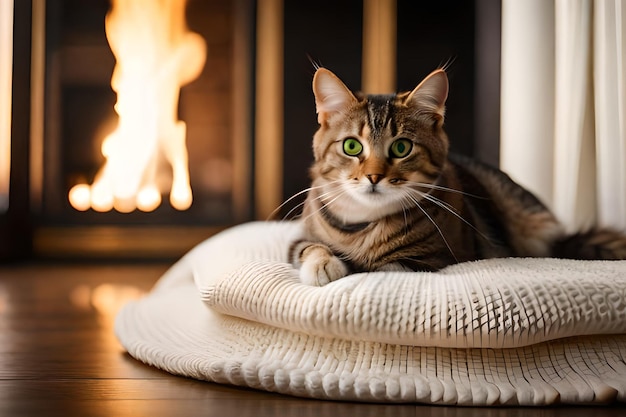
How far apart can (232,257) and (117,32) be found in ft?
6.00

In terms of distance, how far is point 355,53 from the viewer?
2.66 m

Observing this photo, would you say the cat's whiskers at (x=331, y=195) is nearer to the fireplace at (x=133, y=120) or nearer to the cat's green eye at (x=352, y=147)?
the cat's green eye at (x=352, y=147)

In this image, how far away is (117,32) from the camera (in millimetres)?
2662

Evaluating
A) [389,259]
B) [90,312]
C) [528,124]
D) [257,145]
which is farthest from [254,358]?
[257,145]

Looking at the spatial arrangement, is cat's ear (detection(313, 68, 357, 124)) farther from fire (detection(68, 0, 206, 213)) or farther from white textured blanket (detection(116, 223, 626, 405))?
fire (detection(68, 0, 206, 213))

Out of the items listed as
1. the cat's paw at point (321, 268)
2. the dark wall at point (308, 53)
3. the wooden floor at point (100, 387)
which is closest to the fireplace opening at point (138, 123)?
the dark wall at point (308, 53)

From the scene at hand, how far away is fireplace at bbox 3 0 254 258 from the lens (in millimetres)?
2656

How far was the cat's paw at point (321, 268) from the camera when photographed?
3.07ft

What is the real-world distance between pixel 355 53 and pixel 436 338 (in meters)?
1.99

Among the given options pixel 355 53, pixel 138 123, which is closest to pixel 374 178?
pixel 355 53

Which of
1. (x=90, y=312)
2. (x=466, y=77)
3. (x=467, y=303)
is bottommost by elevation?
(x=90, y=312)

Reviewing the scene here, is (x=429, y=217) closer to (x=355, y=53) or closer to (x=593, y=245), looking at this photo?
(x=593, y=245)

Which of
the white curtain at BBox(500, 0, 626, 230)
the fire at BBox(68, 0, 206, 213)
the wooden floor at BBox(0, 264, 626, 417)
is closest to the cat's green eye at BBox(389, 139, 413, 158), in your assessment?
the wooden floor at BBox(0, 264, 626, 417)

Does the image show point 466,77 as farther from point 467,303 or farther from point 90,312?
point 467,303
